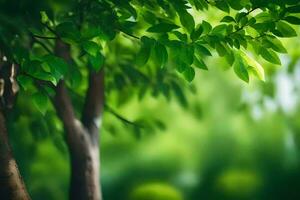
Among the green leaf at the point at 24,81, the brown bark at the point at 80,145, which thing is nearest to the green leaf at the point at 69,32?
the green leaf at the point at 24,81

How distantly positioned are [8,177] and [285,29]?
130 centimetres

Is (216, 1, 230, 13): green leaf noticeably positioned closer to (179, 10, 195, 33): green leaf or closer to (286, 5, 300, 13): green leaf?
(179, 10, 195, 33): green leaf

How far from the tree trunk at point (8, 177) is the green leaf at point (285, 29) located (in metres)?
1.23

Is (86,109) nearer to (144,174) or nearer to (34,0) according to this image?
(34,0)

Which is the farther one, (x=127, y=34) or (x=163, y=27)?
(x=127, y=34)

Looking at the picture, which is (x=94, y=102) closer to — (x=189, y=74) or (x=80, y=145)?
(x=80, y=145)

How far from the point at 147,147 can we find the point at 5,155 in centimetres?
525

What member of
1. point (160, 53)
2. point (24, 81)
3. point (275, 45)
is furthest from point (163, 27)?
point (24, 81)

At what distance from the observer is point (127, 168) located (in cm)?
748

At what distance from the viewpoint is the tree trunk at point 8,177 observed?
2191 millimetres

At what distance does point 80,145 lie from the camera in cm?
304

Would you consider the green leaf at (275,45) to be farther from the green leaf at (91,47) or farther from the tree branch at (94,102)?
the tree branch at (94,102)

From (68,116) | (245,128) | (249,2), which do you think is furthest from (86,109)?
(245,128)

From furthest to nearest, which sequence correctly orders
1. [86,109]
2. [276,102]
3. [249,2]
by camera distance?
1. [276,102]
2. [86,109]
3. [249,2]
